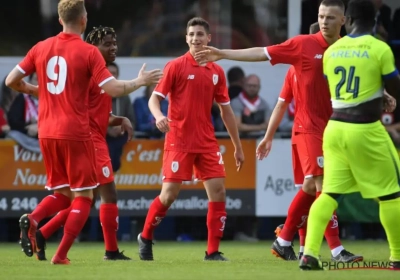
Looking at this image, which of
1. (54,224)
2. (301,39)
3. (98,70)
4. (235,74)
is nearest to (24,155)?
(235,74)

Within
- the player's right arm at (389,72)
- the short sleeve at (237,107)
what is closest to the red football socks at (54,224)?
the player's right arm at (389,72)

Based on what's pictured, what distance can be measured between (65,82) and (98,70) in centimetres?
36

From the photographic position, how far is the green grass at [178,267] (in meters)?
9.57

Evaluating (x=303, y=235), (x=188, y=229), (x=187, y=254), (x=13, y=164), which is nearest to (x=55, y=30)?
(x=13, y=164)

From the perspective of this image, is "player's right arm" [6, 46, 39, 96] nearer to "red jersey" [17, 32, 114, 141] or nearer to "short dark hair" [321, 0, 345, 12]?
"red jersey" [17, 32, 114, 141]

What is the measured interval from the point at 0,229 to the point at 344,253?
7.03 meters

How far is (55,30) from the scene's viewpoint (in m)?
18.0

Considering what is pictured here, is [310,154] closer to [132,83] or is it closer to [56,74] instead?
[132,83]

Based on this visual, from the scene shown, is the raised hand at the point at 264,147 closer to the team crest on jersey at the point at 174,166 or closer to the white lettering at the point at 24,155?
the team crest on jersey at the point at 174,166

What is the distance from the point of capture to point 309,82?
11.6 m

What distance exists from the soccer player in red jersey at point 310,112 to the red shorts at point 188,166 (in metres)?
0.83

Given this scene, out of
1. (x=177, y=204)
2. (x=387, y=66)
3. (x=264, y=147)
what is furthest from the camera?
(x=177, y=204)

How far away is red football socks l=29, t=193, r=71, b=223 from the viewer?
11062 millimetres

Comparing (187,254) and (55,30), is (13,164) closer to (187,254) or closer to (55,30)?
(55,30)
